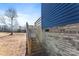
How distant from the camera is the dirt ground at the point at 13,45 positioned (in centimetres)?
316

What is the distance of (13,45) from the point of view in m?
3.17

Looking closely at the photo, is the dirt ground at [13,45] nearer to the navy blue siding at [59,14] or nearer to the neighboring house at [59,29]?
the neighboring house at [59,29]

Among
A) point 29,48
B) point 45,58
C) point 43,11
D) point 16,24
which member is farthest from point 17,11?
point 45,58

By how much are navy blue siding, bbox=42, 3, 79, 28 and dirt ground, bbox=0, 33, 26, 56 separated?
43cm

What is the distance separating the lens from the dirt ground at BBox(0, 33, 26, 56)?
3.16 metres

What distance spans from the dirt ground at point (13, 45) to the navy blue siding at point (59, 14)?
0.43m

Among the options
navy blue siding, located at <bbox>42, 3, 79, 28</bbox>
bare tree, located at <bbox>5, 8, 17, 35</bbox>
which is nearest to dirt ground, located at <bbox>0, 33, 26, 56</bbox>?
bare tree, located at <bbox>5, 8, 17, 35</bbox>

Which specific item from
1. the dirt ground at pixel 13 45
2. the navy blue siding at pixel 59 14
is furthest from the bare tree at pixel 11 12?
the navy blue siding at pixel 59 14

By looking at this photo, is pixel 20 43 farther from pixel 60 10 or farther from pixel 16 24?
pixel 60 10

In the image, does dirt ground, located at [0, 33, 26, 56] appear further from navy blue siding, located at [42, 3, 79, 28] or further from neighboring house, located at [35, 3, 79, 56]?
navy blue siding, located at [42, 3, 79, 28]

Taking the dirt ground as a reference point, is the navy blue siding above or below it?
above

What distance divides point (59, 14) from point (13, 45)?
0.86 m

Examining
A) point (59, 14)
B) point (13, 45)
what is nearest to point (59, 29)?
Result: point (59, 14)

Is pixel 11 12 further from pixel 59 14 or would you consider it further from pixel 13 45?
pixel 59 14
